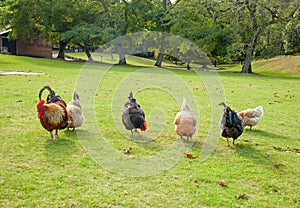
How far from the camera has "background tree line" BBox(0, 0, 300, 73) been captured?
29.4 m

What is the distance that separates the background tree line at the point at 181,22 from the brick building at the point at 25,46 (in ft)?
10.3

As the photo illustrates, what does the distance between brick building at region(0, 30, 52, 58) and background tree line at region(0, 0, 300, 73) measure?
3.15 m

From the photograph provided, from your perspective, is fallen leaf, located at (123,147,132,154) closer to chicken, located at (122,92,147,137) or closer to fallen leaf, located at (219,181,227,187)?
chicken, located at (122,92,147,137)

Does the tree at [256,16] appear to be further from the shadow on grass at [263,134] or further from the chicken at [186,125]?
the chicken at [186,125]

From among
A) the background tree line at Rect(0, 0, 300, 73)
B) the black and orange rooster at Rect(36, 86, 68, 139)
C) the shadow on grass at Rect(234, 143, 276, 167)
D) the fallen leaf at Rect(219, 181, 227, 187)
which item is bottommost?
the fallen leaf at Rect(219, 181, 227, 187)

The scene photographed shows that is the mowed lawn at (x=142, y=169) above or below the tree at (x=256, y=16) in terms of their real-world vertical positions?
below

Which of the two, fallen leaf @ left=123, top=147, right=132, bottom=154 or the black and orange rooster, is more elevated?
the black and orange rooster

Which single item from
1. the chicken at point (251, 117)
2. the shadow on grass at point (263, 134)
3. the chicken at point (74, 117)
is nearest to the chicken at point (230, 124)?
the shadow on grass at point (263, 134)

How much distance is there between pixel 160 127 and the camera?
307 inches

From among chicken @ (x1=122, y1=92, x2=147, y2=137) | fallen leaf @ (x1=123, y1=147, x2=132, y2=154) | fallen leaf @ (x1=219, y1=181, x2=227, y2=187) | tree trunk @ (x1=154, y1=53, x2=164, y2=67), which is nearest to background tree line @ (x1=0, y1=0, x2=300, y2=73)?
tree trunk @ (x1=154, y1=53, x2=164, y2=67)

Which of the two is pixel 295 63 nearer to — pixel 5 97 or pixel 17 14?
pixel 17 14

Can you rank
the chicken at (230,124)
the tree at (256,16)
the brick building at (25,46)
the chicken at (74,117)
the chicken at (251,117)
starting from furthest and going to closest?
the brick building at (25,46) < the tree at (256,16) < the chicken at (251,117) < the chicken at (74,117) < the chicken at (230,124)

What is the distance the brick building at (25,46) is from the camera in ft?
135

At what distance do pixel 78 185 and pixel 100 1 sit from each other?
114 feet
